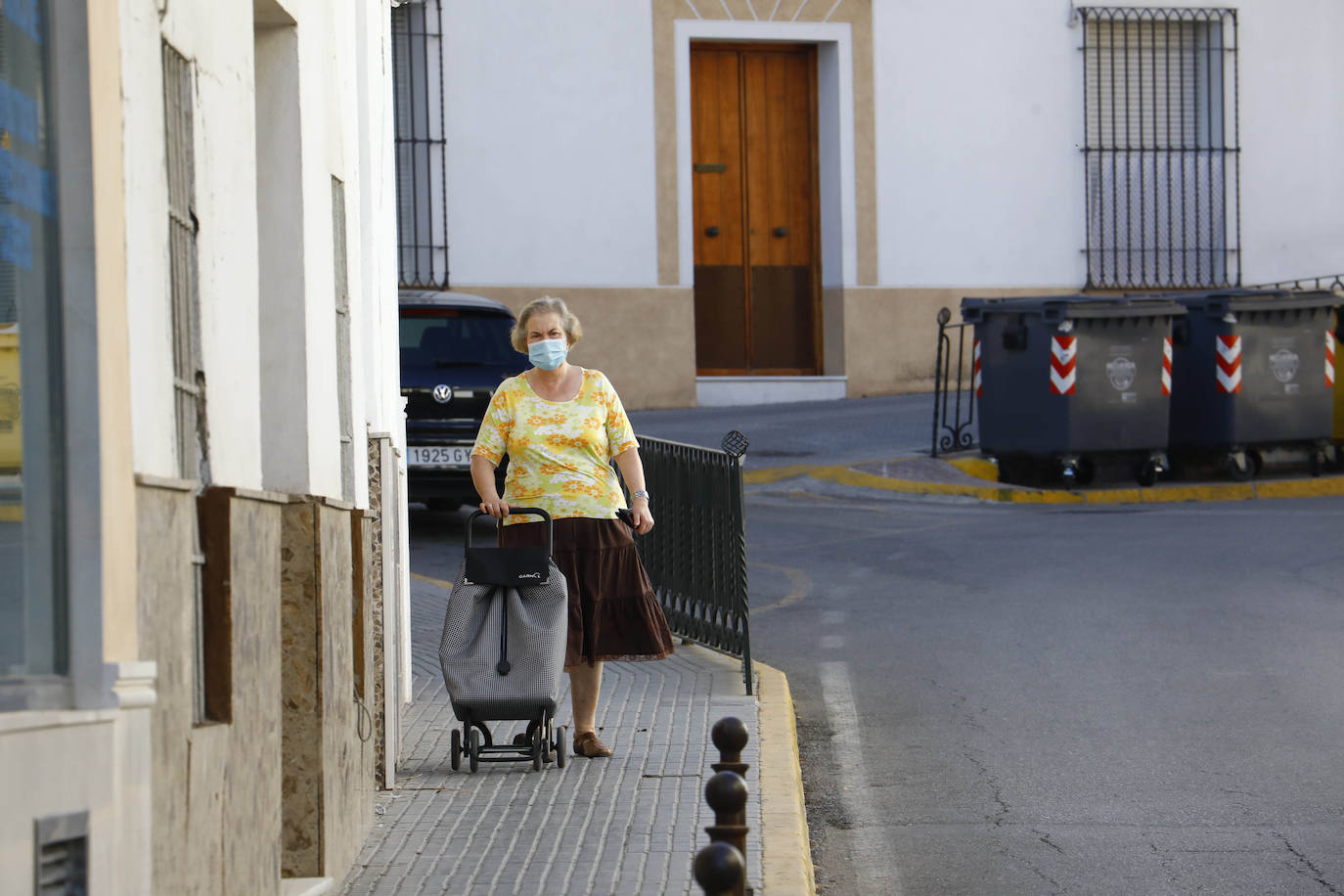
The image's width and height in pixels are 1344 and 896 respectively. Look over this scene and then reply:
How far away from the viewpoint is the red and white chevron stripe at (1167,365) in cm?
1808

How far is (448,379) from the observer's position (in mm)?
13664

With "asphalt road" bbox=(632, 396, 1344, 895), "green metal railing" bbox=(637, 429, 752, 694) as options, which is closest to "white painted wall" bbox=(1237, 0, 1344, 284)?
"asphalt road" bbox=(632, 396, 1344, 895)

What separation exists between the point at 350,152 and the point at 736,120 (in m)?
20.0

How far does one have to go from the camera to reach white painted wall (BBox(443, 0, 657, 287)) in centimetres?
2445

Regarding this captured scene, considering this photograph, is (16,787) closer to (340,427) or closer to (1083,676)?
(340,427)

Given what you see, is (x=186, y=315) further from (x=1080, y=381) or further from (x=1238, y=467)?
(x=1238, y=467)

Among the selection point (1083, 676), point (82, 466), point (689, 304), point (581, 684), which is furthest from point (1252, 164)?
point (82, 466)

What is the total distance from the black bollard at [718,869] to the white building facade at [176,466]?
1.07 metres

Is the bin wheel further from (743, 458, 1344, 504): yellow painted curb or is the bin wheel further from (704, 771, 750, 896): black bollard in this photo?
(704, 771, 750, 896): black bollard

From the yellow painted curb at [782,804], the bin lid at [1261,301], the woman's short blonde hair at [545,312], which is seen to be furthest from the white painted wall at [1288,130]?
the woman's short blonde hair at [545,312]

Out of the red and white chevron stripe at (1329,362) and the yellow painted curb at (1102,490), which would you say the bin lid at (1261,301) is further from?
the yellow painted curb at (1102,490)

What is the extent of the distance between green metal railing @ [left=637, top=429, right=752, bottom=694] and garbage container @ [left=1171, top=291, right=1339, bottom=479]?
10192mm

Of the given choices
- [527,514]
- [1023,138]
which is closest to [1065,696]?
[527,514]

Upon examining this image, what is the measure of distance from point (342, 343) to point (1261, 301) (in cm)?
1412
